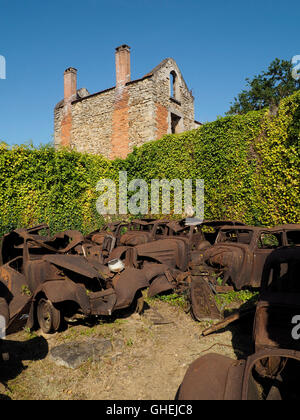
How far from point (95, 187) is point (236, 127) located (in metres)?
6.81

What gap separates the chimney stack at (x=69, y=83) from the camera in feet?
65.6

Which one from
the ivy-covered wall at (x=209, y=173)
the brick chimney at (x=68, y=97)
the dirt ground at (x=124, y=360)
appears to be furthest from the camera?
the brick chimney at (x=68, y=97)

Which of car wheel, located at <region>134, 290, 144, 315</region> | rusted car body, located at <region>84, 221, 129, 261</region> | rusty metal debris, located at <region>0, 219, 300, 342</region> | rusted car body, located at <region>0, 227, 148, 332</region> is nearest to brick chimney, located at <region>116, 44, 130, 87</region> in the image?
rusted car body, located at <region>84, 221, 129, 261</region>

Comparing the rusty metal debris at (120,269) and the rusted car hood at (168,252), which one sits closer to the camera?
the rusty metal debris at (120,269)

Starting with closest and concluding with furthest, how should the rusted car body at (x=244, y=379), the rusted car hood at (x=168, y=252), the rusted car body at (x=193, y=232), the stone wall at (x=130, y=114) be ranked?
the rusted car body at (x=244, y=379) < the rusted car hood at (x=168, y=252) < the rusted car body at (x=193, y=232) < the stone wall at (x=130, y=114)

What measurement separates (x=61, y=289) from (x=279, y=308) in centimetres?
307

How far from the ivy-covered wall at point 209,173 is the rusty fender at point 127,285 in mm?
6038

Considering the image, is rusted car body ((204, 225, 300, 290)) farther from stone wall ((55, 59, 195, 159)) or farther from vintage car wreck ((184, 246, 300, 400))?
stone wall ((55, 59, 195, 159))

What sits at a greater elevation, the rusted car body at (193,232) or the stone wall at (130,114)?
the stone wall at (130,114)

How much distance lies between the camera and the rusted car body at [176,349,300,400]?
2385 mm

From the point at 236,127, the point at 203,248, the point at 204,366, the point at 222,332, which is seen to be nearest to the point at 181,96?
the point at 236,127

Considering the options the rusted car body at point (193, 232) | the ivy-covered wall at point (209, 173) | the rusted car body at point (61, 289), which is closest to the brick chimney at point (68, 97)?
the ivy-covered wall at point (209, 173)

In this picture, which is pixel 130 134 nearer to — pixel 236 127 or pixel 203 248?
pixel 236 127

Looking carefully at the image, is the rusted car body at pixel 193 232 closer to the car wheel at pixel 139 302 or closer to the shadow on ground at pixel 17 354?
the car wheel at pixel 139 302
